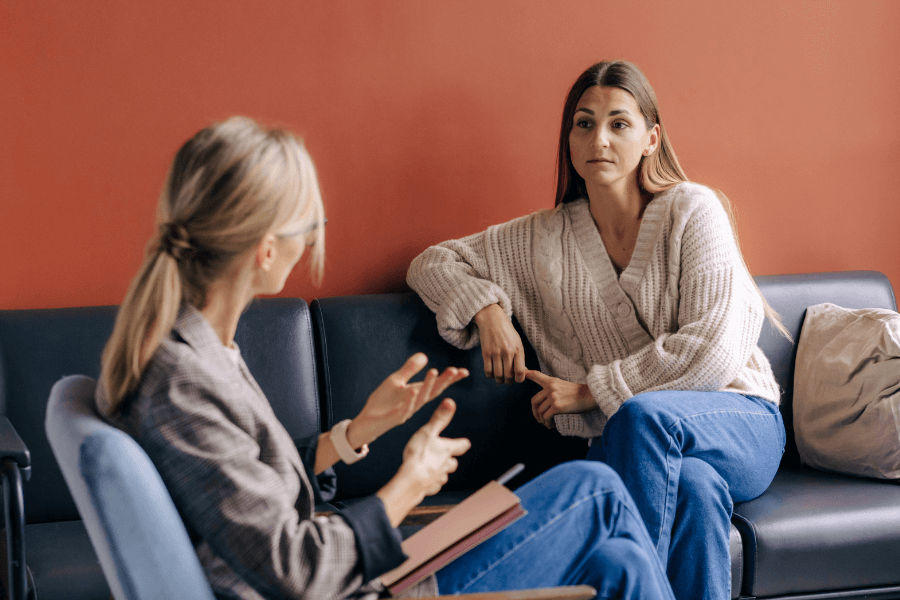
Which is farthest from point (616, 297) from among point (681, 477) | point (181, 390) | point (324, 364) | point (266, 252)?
point (181, 390)

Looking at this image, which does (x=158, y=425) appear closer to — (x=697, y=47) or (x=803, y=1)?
(x=697, y=47)

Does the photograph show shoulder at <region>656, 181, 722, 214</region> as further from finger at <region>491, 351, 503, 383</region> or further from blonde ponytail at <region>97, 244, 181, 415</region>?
blonde ponytail at <region>97, 244, 181, 415</region>

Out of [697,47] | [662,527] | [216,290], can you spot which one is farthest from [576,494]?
[697,47]

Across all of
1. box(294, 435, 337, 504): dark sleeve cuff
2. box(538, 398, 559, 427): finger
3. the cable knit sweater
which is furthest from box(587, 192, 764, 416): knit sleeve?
box(294, 435, 337, 504): dark sleeve cuff

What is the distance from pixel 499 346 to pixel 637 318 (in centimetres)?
34

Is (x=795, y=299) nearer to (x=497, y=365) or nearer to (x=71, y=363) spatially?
(x=497, y=365)

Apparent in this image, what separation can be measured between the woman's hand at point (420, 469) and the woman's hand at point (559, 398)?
852mm

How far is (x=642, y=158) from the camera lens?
2174mm

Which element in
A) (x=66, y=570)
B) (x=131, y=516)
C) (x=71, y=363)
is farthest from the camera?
(x=71, y=363)

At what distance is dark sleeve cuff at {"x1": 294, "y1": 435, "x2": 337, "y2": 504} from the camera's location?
4.40 feet

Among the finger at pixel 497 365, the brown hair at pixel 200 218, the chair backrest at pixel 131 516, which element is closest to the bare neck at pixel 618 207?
the finger at pixel 497 365

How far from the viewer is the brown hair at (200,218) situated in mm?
1028

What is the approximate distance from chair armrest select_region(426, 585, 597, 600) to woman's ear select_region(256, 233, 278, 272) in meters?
0.46

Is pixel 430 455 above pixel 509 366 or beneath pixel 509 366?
above
